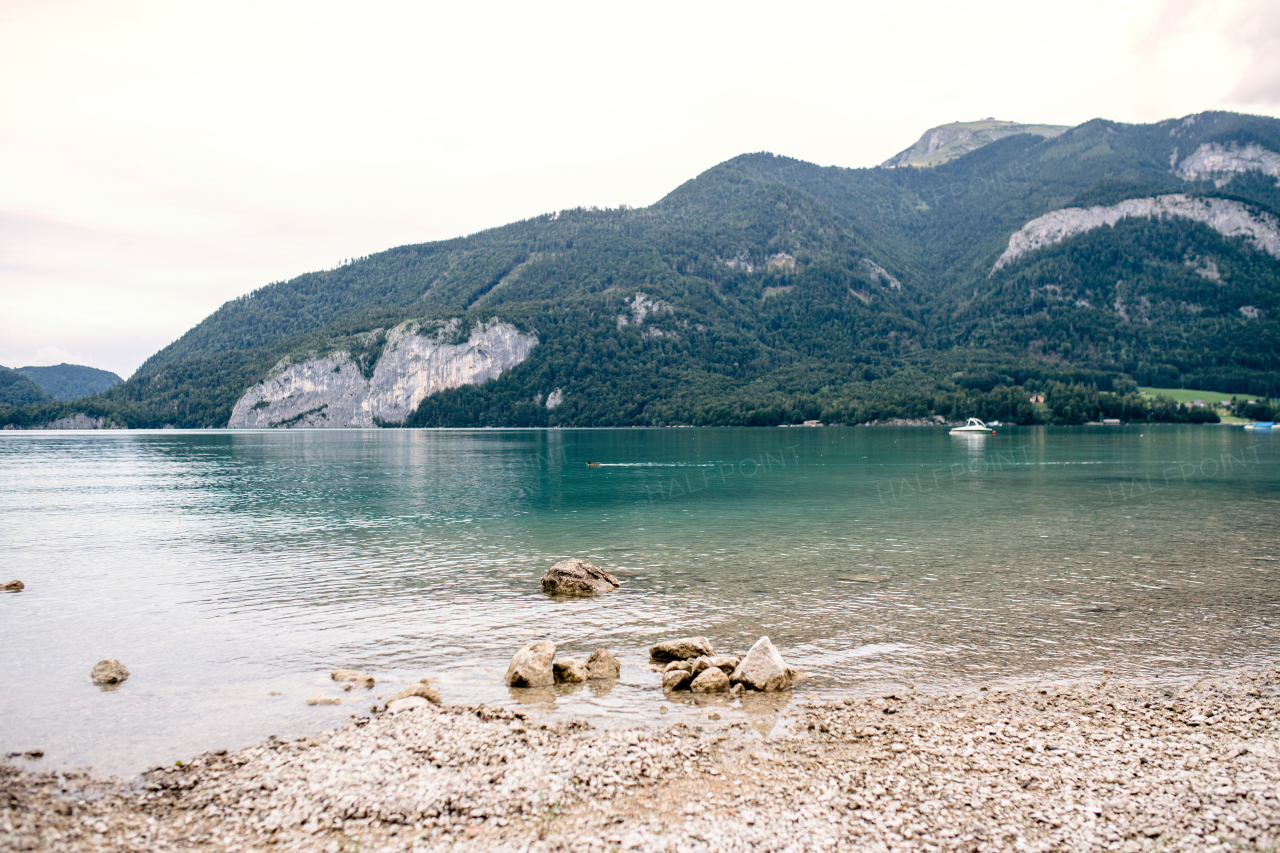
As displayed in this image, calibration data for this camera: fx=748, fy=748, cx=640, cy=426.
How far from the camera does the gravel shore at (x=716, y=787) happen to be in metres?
9.66

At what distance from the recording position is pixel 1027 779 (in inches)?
439

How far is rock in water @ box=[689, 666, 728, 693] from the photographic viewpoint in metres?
15.7

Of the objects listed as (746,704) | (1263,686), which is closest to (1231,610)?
A: (1263,686)

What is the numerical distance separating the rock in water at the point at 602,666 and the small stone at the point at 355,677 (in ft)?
15.9

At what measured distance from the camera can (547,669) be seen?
16.6 metres

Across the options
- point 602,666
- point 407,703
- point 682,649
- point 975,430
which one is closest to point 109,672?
point 407,703

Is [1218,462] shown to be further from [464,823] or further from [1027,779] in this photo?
[464,823]

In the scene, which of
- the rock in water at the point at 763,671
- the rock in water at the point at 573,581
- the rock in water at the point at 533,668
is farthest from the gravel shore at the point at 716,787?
the rock in water at the point at 573,581

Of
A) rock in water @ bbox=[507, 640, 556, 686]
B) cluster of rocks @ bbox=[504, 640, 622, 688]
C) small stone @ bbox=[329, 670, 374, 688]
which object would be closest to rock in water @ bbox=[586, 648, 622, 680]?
cluster of rocks @ bbox=[504, 640, 622, 688]

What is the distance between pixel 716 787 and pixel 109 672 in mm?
14522

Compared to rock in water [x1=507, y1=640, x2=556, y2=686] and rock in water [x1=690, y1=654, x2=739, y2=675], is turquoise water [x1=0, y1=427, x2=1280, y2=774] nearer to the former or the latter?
rock in water [x1=507, y1=640, x2=556, y2=686]

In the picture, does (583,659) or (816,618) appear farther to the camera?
(816,618)

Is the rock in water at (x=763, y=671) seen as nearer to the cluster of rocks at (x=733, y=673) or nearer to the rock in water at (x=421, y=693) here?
the cluster of rocks at (x=733, y=673)

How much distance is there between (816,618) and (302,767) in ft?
48.0
